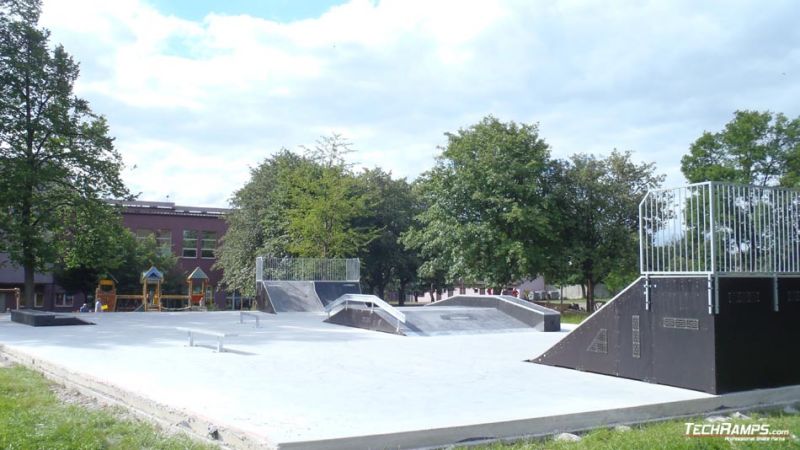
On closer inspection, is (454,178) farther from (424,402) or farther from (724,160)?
(424,402)

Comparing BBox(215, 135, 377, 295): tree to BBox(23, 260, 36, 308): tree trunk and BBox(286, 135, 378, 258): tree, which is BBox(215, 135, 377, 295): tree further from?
BBox(23, 260, 36, 308): tree trunk

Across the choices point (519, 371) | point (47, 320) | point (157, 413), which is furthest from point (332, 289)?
point (157, 413)

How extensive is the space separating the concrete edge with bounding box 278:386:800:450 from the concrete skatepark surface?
0.05 m

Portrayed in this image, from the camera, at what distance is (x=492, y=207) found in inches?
1312

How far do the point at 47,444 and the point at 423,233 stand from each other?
105ft

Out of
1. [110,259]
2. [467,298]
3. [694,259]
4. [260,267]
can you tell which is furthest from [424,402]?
[110,259]

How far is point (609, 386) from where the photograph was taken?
8.83 metres

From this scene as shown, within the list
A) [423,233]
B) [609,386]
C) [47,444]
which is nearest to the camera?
[47,444]

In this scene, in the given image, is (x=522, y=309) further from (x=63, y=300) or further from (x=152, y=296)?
(x=63, y=300)

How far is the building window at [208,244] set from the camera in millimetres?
60812

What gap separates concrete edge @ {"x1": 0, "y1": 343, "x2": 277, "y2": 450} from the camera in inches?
216

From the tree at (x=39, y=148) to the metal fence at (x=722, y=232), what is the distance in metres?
22.7

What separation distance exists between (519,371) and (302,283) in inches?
780

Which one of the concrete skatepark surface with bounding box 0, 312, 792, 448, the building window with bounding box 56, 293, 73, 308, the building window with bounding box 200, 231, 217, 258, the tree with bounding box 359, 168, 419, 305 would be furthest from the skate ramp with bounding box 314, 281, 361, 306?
the building window with bounding box 200, 231, 217, 258
